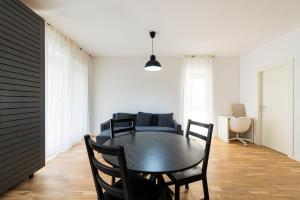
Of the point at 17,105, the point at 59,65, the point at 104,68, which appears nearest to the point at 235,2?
the point at 17,105

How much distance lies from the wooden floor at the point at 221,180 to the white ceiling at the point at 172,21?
252 cm

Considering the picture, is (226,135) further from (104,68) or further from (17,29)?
(17,29)

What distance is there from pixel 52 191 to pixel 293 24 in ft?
15.3

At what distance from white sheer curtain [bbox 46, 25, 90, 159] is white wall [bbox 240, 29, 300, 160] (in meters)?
4.60

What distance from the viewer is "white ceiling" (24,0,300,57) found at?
255 cm

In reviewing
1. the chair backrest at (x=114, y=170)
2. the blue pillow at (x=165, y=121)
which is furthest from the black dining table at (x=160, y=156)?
the blue pillow at (x=165, y=121)

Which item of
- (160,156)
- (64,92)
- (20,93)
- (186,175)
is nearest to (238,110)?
(186,175)

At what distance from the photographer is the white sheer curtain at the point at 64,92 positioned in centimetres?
345

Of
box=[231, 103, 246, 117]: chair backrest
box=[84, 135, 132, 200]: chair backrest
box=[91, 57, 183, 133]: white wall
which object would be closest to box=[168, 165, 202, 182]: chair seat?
box=[84, 135, 132, 200]: chair backrest

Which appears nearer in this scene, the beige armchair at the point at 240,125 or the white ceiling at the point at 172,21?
the white ceiling at the point at 172,21

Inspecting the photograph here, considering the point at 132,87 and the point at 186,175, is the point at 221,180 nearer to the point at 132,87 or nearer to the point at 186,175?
the point at 186,175

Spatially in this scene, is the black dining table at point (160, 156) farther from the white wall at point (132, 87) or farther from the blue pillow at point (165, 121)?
the white wall at point (132, 87)

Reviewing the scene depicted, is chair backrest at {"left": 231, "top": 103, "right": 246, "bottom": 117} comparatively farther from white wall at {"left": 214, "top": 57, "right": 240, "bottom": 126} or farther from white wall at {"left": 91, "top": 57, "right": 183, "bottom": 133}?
white wall at {"left": 91, "top": 57, "right": 183, "bottom": 133}

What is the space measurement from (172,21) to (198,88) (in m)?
2.80
